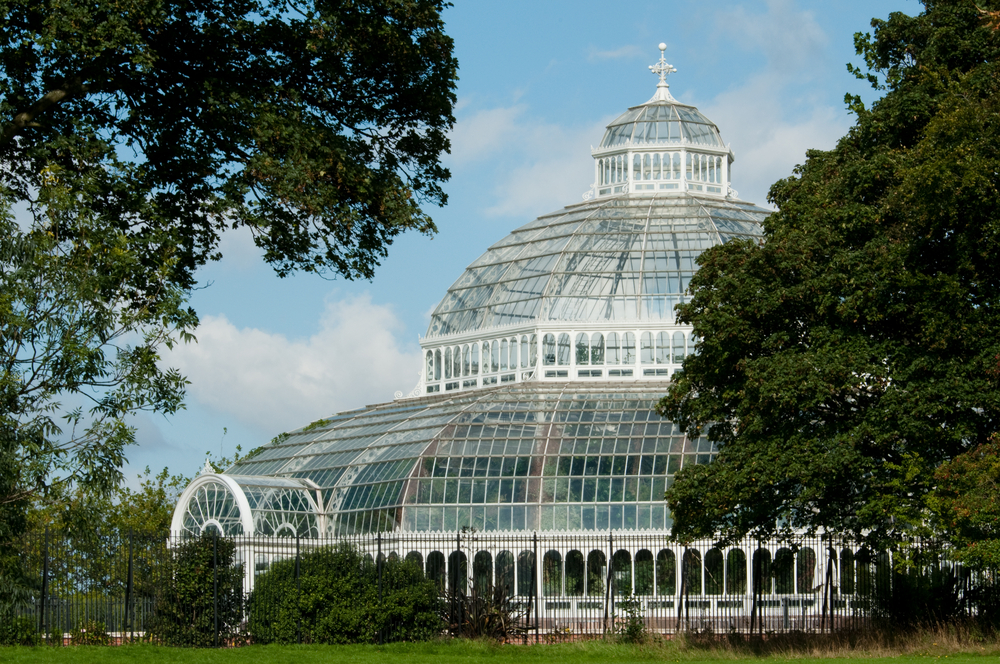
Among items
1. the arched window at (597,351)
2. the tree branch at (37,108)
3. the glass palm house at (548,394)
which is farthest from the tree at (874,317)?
the arched window at (597,351)

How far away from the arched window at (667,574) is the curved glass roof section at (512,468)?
1.58 meters

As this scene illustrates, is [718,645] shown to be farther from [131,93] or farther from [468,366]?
[468,366]

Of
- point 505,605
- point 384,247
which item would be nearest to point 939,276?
point 384,247

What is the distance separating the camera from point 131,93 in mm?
20891

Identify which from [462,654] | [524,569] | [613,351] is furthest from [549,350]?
[462,654]

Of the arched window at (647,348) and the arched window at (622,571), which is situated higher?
the arched window at (647,348)

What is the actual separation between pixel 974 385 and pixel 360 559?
1578 centimetres

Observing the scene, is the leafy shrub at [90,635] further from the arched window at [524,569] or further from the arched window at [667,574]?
the arched window at [667,574]

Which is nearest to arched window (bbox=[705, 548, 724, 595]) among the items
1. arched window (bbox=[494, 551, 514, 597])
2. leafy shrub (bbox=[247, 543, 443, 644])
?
arched window (bbox=[494, 551, 514, 597])

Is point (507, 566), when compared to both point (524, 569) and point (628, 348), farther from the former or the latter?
point (628, 348)

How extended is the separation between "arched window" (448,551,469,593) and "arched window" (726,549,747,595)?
820 centimetres

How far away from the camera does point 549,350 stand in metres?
58.9

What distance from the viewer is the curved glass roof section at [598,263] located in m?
59.5

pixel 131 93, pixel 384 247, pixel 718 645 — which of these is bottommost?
pixel 718 645
